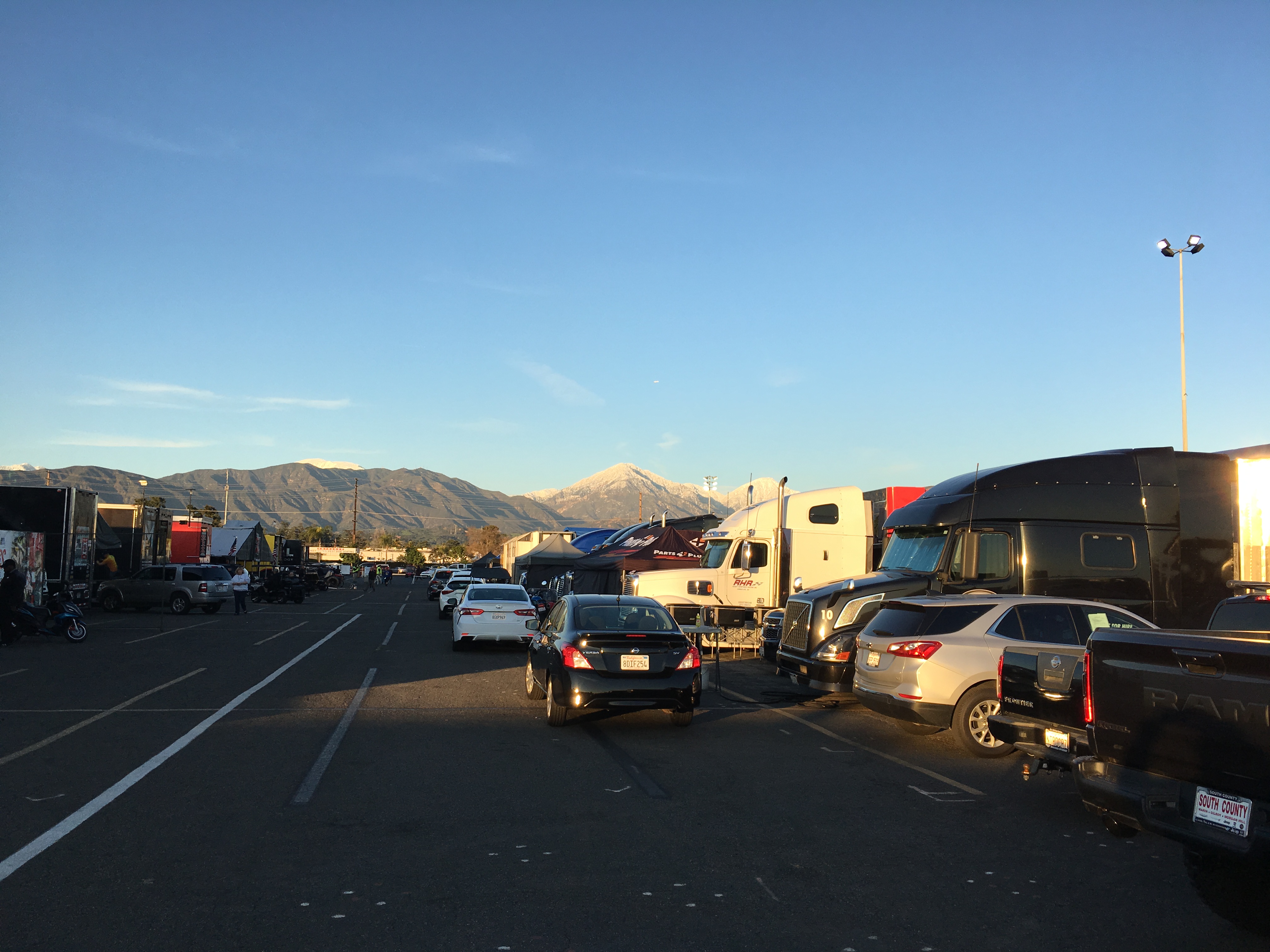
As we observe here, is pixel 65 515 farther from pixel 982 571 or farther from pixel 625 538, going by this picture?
pixel 982 571

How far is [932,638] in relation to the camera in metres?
9.88

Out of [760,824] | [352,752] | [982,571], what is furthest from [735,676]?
[760,824]

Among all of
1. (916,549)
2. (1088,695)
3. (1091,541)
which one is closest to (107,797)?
(1088,695)

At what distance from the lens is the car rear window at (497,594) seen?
21.1 metres

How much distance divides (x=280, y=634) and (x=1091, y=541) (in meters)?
19.7

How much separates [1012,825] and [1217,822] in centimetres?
275

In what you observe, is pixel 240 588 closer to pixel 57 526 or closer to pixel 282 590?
pixel 57 526

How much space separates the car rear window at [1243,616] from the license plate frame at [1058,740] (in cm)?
141

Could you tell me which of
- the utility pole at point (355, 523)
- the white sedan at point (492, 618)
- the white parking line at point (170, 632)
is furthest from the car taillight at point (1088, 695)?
the utility pole at point (355, 523)

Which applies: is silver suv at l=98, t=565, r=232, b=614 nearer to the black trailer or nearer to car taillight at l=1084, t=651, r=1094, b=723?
the black trailer

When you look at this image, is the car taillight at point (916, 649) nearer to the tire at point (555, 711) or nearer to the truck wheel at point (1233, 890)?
the tire at point (555, 711)

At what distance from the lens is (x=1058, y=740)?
7.61 meters

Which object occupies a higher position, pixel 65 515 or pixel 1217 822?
pixel 65 515

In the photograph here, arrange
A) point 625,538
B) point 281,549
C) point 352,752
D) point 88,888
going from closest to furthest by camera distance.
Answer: point 88,888 → point 352,752 → point 625,538 → point 281,549
